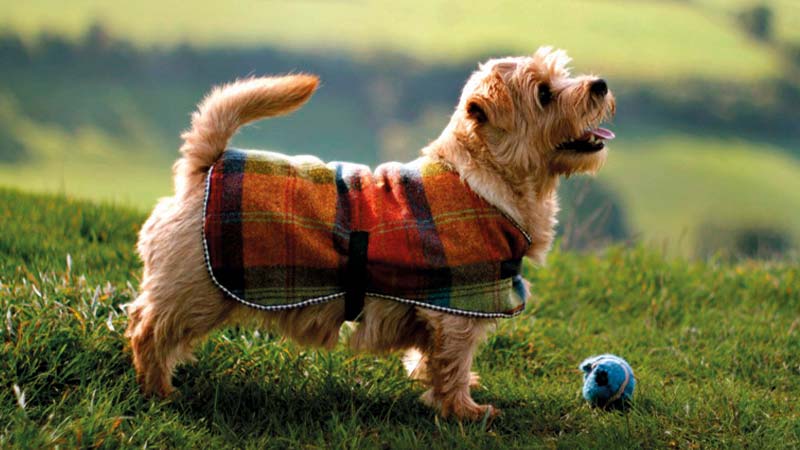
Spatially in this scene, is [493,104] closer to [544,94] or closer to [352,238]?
[544,94]

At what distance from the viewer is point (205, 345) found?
3.94 metres

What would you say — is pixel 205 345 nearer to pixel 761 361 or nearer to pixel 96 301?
pixel 96 301

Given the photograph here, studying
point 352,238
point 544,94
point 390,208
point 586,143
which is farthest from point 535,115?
point 352,238

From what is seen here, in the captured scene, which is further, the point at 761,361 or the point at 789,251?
the point at 789,251

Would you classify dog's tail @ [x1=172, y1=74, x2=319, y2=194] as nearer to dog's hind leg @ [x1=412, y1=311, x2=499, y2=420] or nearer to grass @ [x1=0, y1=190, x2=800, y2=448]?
grass @ [x1=0, y1=190, x2=800, y2=448]

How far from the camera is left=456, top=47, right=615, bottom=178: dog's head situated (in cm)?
353

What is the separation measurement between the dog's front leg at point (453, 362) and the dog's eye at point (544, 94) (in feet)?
3.34

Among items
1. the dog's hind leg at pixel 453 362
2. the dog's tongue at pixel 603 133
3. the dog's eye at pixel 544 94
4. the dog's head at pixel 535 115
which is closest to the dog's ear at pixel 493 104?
the dog's head at pixel 535 115

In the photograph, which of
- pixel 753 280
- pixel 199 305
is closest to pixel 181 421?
pixel 199 305

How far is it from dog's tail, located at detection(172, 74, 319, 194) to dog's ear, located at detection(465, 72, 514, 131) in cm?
72

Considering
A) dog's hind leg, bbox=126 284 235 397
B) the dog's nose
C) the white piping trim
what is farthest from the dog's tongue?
dog's hind leg, bbox=126 284 235 397

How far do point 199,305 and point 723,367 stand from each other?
3102 millimetres

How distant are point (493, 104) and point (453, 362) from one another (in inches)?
45.6

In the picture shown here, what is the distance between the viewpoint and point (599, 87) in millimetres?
3533
